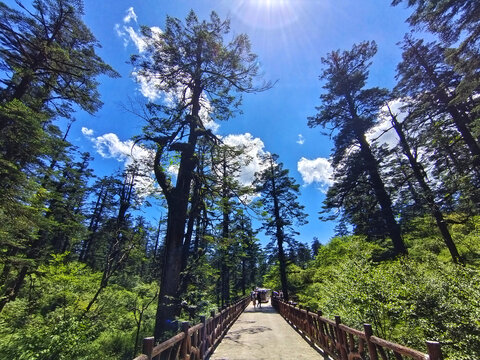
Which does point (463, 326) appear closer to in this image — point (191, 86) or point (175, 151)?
point (175, 151)

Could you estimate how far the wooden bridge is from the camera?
10.9 feet

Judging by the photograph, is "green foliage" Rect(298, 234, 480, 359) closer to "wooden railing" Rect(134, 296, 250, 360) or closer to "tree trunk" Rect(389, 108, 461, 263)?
"wooden railing" Rect(134, 296, 250, 360)

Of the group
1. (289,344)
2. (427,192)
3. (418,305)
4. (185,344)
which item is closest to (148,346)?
(185,344)

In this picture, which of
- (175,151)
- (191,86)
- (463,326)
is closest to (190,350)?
(463,326)

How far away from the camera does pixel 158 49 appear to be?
27.3ft

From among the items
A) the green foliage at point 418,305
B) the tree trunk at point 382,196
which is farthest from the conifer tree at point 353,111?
the green foliage at point 418,305

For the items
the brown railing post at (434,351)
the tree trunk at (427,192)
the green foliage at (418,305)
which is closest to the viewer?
the brown railing post at (434,351)

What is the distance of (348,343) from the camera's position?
4.70 m

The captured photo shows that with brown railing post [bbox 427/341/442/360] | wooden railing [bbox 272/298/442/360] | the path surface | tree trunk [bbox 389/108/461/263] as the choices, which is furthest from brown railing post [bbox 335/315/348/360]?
tree trunk [bbox 389/108/461/263]

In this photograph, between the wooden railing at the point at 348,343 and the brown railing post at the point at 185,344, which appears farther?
the brown railing post at the point at 185,344

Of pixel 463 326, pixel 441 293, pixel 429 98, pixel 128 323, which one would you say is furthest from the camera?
pixel 128 323

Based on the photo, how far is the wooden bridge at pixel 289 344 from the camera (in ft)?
10.9

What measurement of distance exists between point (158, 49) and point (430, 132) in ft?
45.3

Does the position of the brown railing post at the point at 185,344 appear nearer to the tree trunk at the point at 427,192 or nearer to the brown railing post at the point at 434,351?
the brown railing post at the point at 434,351
